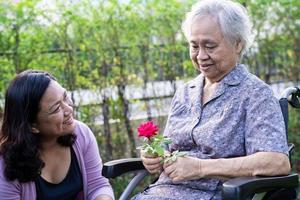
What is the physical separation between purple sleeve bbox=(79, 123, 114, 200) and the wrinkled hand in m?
0.51

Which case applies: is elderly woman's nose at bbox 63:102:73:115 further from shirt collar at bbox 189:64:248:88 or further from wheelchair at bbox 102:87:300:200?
shirt collar at bbox 189:64:248:88

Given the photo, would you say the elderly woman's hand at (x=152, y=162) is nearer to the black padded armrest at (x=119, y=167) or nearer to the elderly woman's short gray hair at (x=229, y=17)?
the black padded armrest at (x=119, y=167)

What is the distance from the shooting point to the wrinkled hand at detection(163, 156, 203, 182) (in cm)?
281

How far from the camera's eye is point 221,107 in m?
2.99

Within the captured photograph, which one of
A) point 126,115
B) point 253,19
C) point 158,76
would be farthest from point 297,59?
point 126,115

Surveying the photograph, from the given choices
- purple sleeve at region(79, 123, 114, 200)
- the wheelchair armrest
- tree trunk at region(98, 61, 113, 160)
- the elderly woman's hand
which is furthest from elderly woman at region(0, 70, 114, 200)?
tree trunk at region(98, 61, 113, 160)

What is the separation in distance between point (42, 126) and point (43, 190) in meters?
0.32

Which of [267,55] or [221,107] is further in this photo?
[267,55]

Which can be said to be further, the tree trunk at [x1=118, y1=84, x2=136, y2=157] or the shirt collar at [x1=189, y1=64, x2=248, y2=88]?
the tree trunk at [x1=118, y1=84, x2=136, y2=157]

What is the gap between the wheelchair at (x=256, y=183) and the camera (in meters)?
2.47

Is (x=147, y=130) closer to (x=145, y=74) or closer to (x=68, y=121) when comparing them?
(x=68, y=121)

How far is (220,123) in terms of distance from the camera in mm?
2932

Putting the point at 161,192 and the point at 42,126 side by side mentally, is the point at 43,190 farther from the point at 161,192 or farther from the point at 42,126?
the point at 161,192

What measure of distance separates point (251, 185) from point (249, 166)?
21cm
